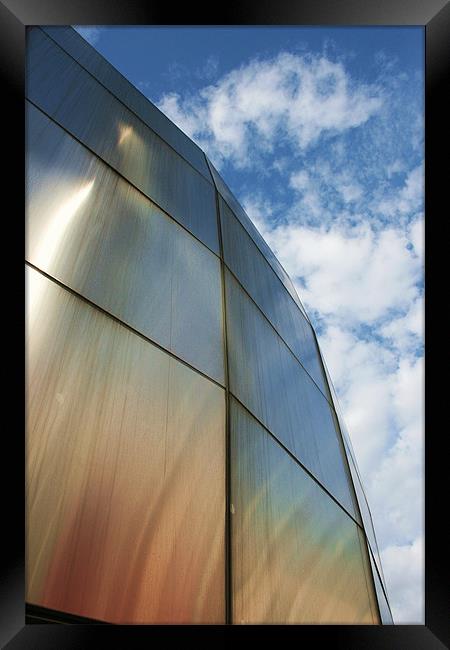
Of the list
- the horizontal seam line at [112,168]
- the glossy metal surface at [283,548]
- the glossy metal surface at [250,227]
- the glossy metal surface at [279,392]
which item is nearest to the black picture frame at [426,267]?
the glossy metal surface at [283,548]

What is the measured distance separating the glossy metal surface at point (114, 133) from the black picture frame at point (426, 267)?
452 centimetres

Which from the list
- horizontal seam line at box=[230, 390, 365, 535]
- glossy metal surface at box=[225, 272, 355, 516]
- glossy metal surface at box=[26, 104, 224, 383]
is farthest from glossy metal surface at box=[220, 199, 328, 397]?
horizontal seam line at box=[230, 390, 365, 535]

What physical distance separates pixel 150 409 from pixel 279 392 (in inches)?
183

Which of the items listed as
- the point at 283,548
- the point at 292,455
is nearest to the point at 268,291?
the point at 292,455

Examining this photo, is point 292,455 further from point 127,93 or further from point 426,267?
point 127,93

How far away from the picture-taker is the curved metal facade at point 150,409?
18.8ft

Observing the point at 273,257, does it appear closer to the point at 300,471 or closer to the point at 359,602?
the point at 300,471

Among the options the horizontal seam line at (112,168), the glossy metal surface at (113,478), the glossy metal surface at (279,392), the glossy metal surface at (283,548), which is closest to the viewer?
the glossy metal surface at (113,478)

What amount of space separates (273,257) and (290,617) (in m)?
12.7

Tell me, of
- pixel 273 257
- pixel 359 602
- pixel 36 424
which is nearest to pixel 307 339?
pixel 273 257

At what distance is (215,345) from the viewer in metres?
9.30

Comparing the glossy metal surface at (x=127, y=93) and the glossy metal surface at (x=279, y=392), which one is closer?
the glossy metal surface at (x=279, y=392)

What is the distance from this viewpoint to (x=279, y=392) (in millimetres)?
11188

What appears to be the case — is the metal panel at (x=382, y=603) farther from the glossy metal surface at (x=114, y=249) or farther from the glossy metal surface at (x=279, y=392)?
the glossy metal surface at (x=114, y=249)
